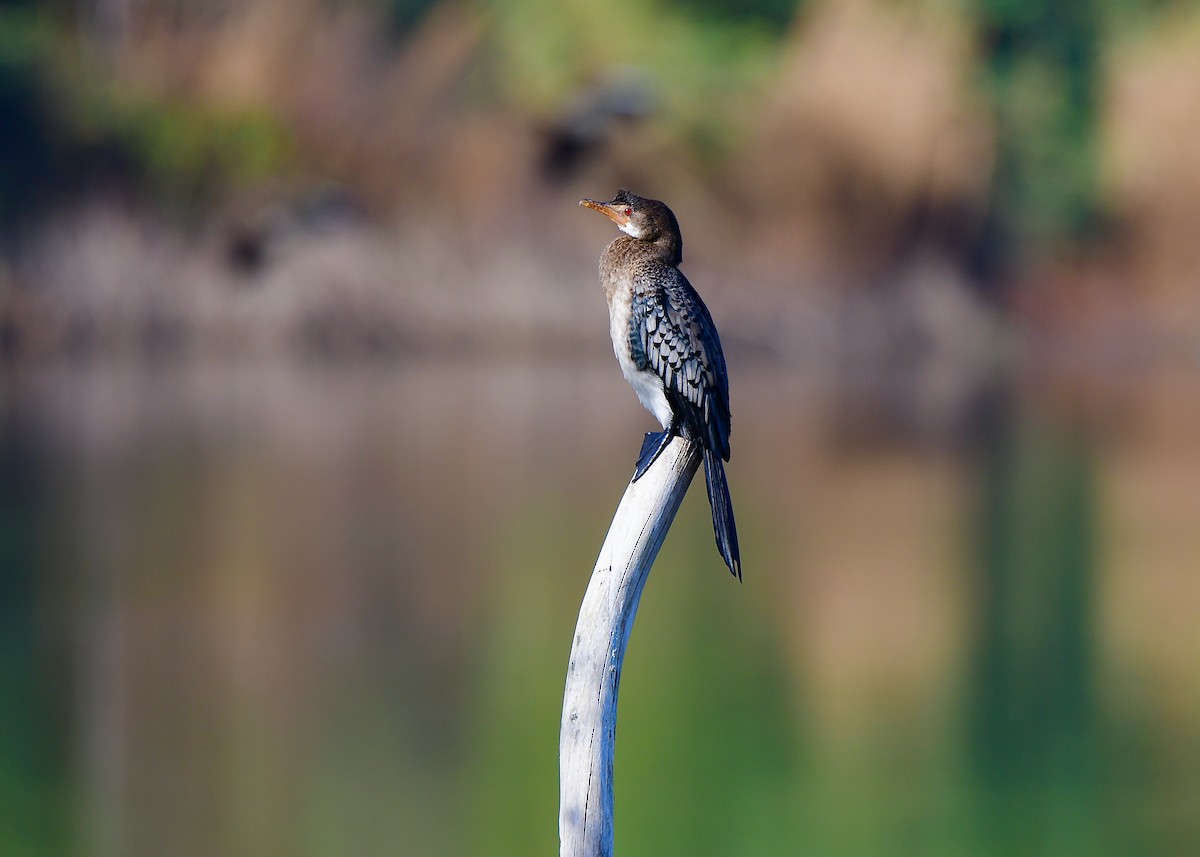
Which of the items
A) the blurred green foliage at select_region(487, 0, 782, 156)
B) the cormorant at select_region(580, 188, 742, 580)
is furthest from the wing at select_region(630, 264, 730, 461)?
the blurred green foliage at select_region(487, 0, 782, 156)

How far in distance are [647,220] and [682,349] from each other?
27cm

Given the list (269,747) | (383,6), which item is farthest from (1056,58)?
(269,747)

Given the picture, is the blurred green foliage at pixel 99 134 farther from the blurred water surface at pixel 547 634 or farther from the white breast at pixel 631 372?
the white breast at pixel 631 372

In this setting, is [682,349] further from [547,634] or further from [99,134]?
[99,134]

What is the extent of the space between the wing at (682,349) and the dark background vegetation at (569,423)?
2165 mm

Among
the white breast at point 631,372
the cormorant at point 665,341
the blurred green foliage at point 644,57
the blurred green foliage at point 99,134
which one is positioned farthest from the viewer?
the blurred green foliage at point 644,57

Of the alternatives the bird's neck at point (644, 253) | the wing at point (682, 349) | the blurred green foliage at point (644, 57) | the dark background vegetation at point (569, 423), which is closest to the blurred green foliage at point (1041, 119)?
the dark background vegetation at point (569, 423)

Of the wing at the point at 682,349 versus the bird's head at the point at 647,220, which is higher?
the bird's head at the point at 647,220

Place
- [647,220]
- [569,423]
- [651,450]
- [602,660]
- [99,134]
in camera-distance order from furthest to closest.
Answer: [99,134] → [569,423] → [647,220] → [651,450] → [602,660]

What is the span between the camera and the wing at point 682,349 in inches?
113

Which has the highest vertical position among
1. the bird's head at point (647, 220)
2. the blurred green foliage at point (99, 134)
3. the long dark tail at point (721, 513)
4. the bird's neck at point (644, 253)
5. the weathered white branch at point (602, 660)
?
the blurred green foliage at point (99, 134)

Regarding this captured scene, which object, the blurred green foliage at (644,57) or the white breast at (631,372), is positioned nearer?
the white breast at (631,372)

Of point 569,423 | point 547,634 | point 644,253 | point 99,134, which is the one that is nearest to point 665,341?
point 644,253

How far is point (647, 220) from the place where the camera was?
307 centimetres
